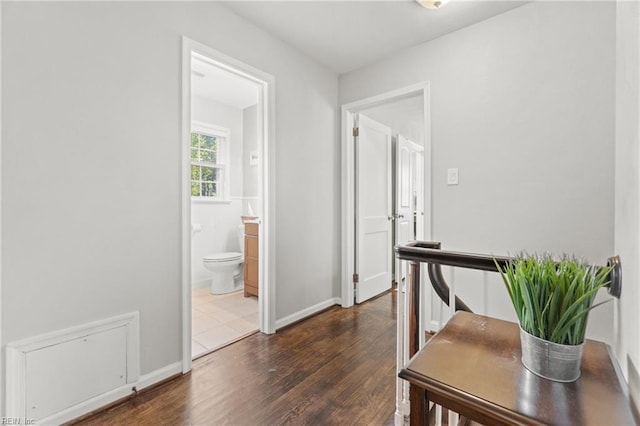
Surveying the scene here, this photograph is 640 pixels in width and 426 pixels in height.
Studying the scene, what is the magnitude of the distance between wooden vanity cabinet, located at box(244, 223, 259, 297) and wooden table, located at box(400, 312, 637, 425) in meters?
2.63

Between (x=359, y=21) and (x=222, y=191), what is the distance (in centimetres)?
279

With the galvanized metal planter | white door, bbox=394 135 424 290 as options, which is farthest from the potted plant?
white door, bbox=394 135 424 290

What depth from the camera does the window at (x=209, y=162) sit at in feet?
12.6

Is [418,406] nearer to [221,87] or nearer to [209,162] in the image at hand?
[221,87]

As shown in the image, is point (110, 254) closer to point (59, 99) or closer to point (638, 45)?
point (59, 99)

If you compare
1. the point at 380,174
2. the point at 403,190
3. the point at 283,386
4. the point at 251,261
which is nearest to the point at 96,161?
the point at 283,386

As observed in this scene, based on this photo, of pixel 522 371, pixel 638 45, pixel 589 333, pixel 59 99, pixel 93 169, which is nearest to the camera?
pixel 638 45

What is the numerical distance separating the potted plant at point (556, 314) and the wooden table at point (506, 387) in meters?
0.04

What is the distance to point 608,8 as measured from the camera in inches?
68.6

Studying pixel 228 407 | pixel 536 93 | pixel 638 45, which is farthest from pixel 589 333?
pixel 228 407

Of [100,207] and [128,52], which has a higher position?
[128,52]

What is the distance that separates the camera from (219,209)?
A: 402 centimetres

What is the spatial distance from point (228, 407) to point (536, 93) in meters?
2.74

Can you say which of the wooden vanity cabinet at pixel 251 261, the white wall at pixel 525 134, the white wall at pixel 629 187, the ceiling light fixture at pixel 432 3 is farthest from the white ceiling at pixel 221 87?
the white wall at pixel 629 187
